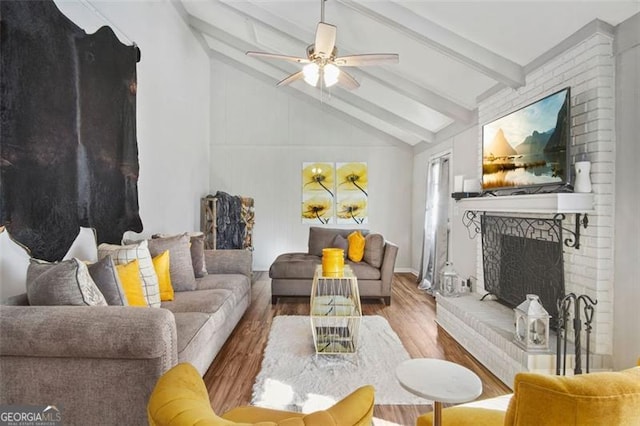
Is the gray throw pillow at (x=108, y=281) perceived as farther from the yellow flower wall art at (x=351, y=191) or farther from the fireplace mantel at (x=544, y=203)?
the yellow flower wall art at (x=351, y=191)

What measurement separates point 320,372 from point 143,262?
1.56 m

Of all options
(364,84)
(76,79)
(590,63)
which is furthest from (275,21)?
(590,63)

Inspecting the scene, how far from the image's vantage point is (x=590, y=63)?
2.38 metres

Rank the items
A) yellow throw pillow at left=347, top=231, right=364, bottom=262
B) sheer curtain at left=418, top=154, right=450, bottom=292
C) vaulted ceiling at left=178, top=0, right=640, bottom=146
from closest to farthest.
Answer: vaulted ceiling at left=178, top=0, right=640, bottom=146
yellow throw pillow at left=347, top=231, right=364, bottom=262
sheer curtain at left=418, top=154, right=450, bottom=292

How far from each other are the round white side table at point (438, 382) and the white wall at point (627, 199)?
1.59m

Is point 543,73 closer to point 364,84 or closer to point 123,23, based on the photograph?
point 364,84

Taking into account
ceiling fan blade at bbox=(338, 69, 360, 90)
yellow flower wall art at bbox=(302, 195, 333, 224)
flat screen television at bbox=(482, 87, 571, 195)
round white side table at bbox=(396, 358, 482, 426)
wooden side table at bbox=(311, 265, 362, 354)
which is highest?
ceiling fan blade at bbox=(338, 69, 360, 90)

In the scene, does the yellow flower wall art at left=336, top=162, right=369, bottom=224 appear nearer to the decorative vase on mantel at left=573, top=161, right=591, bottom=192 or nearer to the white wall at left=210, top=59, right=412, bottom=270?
the white wall at left=210, top=59, right=412, bottom=270

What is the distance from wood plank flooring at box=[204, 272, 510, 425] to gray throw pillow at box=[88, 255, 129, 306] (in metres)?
0.88

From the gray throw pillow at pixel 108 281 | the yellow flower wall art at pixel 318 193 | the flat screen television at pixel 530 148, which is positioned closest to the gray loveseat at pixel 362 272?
the flat screen television at pixel 530 148

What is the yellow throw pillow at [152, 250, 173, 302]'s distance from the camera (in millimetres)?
2873

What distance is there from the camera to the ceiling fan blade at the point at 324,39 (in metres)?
2.79

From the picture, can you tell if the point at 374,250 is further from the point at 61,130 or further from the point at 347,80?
the point at 61,130

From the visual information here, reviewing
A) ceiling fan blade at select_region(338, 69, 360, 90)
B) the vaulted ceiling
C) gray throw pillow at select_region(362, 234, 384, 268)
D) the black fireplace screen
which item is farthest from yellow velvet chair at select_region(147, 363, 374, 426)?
gray throw pillow at select_region(362, 234, 384, 268)
